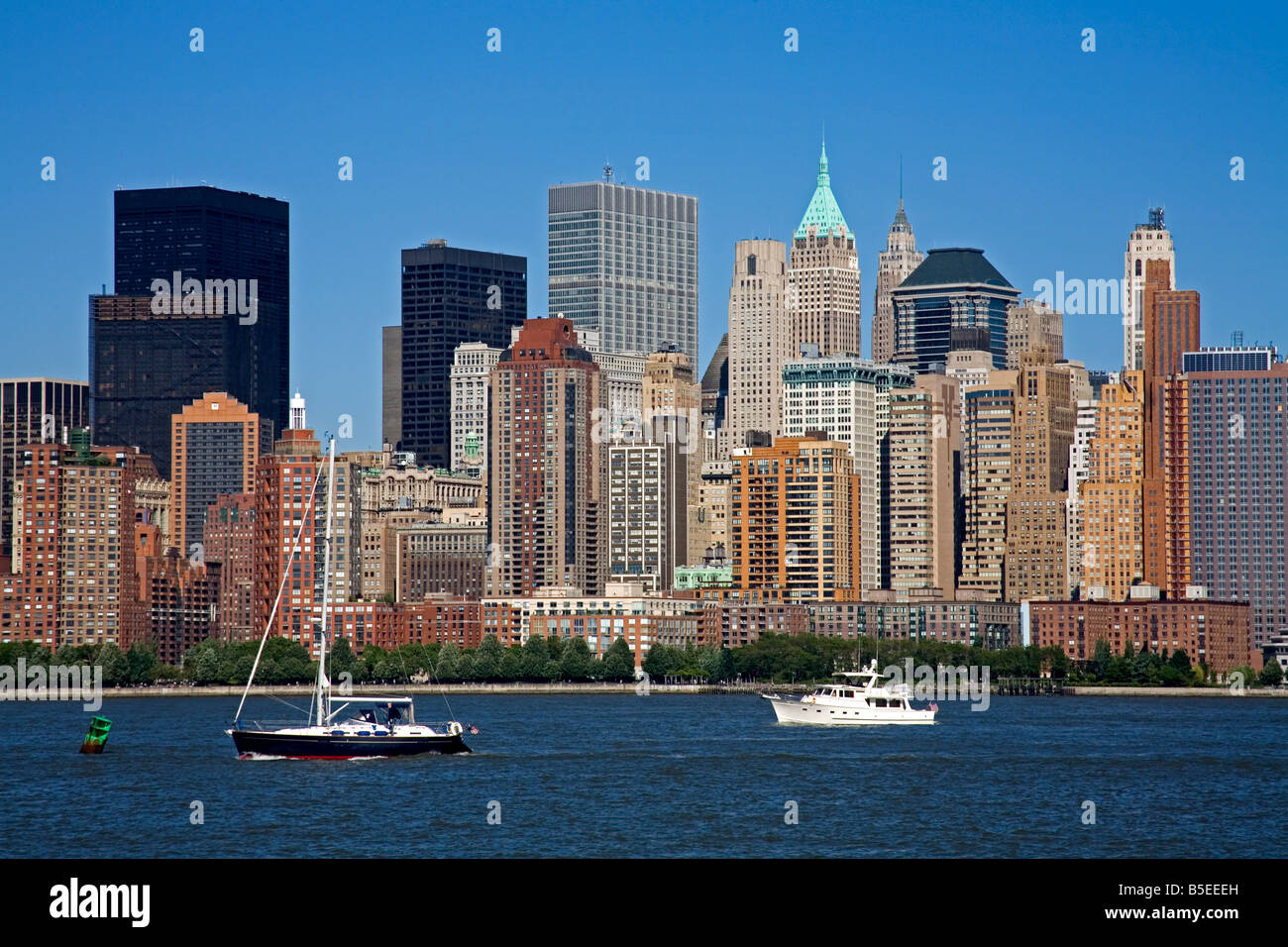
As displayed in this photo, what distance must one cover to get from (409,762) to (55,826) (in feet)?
77.7

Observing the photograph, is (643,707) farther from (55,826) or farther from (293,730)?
(55,826)

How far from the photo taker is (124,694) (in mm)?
187750

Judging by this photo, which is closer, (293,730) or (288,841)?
(288,841)
